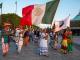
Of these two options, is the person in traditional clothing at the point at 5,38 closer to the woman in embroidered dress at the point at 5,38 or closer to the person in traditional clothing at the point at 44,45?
the woman in embroidered dress at the point at 5,38

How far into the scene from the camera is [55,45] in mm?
24422

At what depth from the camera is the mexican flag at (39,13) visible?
1561 cm

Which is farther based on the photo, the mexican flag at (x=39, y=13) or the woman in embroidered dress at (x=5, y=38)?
the woman in embroidered dress at (x=5, y=38)

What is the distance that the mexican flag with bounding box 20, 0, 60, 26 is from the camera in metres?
15.6

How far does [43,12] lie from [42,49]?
11.0ft

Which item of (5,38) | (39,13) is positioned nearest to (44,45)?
(5,38)

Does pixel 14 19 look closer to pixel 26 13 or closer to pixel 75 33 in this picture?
pixel 75 33

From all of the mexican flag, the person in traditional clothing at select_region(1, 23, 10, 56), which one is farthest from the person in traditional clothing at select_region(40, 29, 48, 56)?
the mexican flag

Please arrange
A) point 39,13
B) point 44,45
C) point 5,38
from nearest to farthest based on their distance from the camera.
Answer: point 39,13 < point 5,38 < point 44,45

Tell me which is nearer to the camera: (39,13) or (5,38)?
(39,13)

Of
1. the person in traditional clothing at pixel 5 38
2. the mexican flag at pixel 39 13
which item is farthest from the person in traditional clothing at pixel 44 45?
the mexican flag at pixel 39 13

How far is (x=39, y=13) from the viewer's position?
53.6 feet

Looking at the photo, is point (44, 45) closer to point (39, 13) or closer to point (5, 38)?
point (5, 38)

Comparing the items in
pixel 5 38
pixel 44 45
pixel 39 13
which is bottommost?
pixel 44 45
